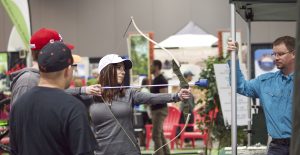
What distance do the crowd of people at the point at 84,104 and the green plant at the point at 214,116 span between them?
4.53 meters

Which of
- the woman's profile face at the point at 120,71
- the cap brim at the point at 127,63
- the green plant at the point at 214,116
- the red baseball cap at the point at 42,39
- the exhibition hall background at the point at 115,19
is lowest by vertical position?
the green plant at the point at 214,116

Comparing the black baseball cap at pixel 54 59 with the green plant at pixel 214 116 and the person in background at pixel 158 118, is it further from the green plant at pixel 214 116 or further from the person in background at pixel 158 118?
the person in background at pixel 158 118

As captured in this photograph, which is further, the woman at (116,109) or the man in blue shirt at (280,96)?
the woman at (116,109)

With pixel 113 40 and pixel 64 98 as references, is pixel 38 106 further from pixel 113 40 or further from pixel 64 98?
pixel 113 40

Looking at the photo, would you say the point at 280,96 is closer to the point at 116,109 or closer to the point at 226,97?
the point at 116,109

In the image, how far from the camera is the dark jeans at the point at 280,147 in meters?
5.10

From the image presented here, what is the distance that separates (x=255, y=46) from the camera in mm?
17266

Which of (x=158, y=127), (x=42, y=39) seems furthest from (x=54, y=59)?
(x=158, y=127)

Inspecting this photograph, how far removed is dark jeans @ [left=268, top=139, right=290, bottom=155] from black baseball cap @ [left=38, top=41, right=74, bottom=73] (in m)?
2.14

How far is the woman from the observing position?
17.8ft

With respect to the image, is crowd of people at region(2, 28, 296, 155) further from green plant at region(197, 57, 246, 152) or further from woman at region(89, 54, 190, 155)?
green plant at region(197, 57, 246, 152)

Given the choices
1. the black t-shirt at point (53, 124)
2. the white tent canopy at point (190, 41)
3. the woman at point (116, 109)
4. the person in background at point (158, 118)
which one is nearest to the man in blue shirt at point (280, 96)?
the woman at point (116, 109)

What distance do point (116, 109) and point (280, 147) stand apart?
1.32 meters

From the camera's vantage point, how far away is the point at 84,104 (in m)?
4.57
